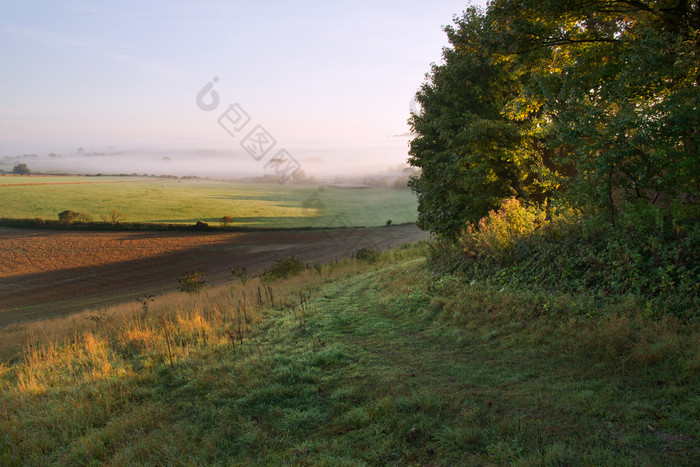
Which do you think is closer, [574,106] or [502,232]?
[574,106]

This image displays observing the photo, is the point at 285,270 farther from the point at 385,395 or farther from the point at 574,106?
the point at 385,395

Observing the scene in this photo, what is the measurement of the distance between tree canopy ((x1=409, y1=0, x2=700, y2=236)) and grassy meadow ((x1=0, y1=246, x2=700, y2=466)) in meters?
Result: 3.29

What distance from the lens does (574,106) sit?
8.98 metres

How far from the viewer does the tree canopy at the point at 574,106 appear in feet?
24.9

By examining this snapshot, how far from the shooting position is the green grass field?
51.7 meters

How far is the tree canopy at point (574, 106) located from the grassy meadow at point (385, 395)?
3.29 meters

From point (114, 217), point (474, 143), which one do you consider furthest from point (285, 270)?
point (114, 217)

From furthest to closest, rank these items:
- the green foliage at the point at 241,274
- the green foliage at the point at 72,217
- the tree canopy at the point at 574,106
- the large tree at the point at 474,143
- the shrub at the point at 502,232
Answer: the green foliage at the point at 72,217 → the green foliage at the point at 241,274 → the large tree at the point at 474,143 → the shrub at the point at 502,232 → the tree canopy at the point at 574,106

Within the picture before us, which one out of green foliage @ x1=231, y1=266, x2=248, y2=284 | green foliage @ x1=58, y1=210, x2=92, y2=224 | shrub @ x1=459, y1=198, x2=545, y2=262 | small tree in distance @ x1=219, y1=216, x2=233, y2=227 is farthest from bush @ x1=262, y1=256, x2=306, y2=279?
green foliage @ x1=58, y1=210, x2=92, y2=224

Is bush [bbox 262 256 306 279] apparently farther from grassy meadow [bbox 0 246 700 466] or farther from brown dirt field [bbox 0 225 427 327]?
grassy meadow [bbox 0 246 700 466]

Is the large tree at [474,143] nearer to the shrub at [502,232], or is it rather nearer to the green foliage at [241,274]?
the shrub at [502,232]

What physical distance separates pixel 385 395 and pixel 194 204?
205 ft

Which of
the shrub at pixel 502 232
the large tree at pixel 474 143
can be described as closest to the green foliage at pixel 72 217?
the large tree at pixel 474 143

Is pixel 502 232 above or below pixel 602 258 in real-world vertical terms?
above
